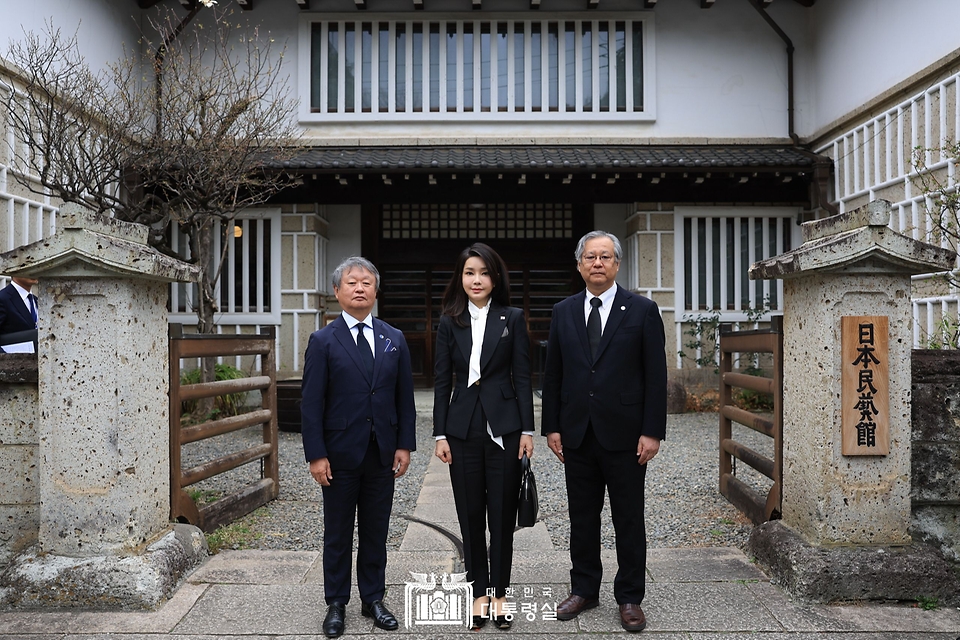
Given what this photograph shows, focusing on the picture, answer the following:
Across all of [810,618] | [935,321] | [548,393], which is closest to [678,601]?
[810,618]

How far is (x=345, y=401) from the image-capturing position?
11.4 feet

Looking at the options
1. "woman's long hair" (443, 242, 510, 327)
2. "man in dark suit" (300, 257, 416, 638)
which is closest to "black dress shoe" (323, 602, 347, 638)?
"man in dark suit" (300, 257, 416, 638)

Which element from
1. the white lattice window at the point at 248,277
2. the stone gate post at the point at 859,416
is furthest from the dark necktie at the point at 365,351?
the white lattice window at the point at 248,277

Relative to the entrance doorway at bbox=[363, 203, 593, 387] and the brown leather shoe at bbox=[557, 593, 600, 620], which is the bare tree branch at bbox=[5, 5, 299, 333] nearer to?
the entrance doorway at bbox=[363, 203, 593, 387]

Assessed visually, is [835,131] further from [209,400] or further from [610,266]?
[209,400]

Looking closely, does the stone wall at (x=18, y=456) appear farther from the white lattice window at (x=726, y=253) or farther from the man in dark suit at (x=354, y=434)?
the white lattice window at (x=726, y=253)

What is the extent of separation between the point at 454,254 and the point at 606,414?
376 inches

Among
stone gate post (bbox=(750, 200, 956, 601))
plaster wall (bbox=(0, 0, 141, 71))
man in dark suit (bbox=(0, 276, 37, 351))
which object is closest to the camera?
stone gate post (bbox=(750, 200, 956, 601))

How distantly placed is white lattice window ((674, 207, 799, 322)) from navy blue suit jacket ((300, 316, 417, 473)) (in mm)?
9049

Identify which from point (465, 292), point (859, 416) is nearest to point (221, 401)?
point (465, 292)

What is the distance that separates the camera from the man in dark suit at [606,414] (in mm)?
3512

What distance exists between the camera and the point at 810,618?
140 inches

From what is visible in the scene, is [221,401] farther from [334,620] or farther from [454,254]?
[334,620]

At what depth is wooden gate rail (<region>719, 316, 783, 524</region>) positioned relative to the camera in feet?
14.8
